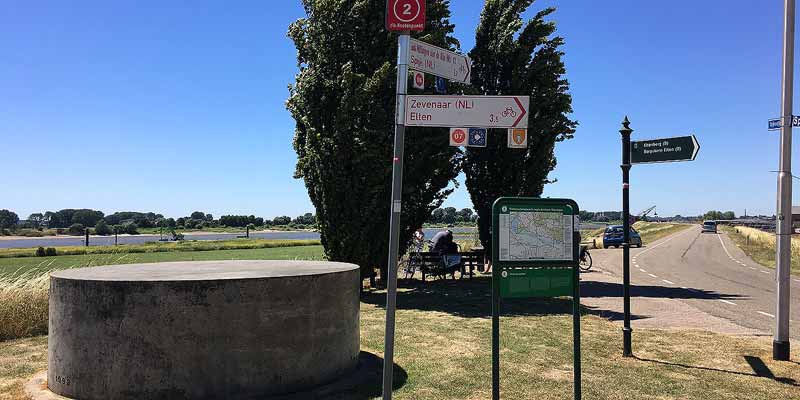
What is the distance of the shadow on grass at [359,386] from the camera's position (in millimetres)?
5234

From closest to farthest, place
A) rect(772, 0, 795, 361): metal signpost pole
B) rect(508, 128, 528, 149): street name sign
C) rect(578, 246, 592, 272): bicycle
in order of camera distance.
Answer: rect(508, 128, 528, 149): street name sign < rect(772, 0, 795, 361): metal signpost pole < rect(578, 246, 592, 272): bicycle

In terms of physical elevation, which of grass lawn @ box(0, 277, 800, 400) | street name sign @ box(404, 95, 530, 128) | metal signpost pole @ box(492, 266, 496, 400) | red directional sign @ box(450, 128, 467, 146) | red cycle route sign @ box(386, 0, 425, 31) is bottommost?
grass lawn @ box(0, 277, 800, 400)

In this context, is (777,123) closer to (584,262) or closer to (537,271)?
(537,271)

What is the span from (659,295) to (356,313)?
35.0 ft

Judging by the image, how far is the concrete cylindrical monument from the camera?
493cm

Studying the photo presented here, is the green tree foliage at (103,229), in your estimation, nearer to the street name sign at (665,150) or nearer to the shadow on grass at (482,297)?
the shadow on grass at (482,297)

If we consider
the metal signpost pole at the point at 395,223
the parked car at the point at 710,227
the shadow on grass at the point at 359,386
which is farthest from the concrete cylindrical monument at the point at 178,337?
the parked car at the point at 710,227

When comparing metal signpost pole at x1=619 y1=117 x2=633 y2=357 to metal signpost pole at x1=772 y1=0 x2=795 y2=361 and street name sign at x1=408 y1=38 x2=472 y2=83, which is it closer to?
metal signpost pole at x1=772 y1=0 x2=795 y2=361

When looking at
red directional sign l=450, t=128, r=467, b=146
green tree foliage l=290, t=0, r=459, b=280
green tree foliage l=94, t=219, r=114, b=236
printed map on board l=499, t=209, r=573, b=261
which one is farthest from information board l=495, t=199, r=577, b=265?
green tree foliage l=94, t=219, r=114, b=236

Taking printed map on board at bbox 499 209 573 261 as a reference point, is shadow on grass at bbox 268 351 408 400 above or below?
below

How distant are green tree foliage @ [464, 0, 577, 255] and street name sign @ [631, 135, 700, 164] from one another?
10082 millimetres

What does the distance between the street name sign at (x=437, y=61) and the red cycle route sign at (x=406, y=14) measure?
131mm

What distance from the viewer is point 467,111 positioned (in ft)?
15.1

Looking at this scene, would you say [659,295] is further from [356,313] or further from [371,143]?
[356,313]
